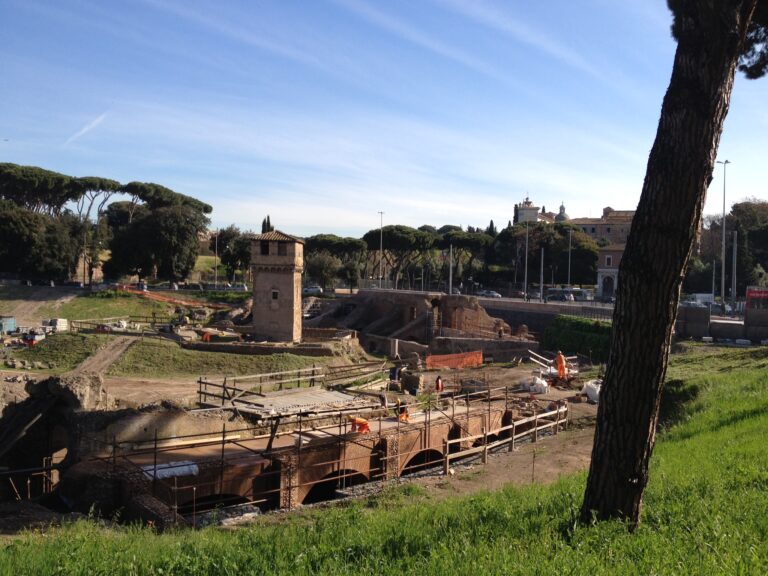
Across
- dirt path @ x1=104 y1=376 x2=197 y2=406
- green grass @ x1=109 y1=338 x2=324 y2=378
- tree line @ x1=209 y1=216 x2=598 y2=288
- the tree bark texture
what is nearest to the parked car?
tree line @ x1=209 y1=216 x2=598 y2=288

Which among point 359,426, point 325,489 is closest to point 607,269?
point 359,426

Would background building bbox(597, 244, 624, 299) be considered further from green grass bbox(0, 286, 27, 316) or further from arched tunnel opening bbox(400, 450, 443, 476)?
green grass bbox(0, 286, 27, 316)

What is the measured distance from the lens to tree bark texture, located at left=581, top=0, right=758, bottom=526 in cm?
553

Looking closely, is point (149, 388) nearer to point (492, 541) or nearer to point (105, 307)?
point (492, 541)

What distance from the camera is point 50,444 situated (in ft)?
51.1

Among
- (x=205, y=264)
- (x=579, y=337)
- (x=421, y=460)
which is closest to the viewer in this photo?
(x=421, y=460)

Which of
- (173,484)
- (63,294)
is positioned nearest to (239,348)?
(173,484)

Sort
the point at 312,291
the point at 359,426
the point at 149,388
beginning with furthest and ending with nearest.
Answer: the point at 312,291 → the point at 149,388 → the point at 359,426

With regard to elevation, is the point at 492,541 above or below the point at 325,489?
above

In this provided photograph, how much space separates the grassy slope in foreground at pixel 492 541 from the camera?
495cm

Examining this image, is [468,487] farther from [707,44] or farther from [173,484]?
[707,44]

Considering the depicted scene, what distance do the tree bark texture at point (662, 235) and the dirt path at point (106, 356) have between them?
25.7 m

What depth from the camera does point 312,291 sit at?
2459 inches

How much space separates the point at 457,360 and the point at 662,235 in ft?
92.0
